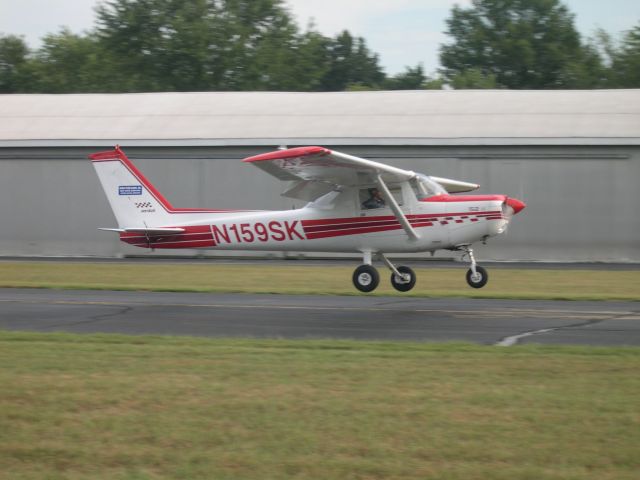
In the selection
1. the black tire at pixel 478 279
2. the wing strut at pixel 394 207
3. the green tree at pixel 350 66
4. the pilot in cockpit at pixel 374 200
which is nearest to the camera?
the wing strut at pixel 394 207

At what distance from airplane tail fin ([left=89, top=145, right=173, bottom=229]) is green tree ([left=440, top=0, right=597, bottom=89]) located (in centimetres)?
5266

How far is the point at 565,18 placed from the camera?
7769cm

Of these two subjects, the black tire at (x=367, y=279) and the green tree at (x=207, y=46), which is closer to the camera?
the black tire at (x=367, y=279)

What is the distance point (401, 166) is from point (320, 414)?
78.2 ft

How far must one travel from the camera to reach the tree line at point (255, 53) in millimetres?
66688

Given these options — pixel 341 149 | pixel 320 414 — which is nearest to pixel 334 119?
pixel 341 149

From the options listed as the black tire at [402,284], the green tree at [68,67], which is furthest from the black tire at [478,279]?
the green tree at [68,67]

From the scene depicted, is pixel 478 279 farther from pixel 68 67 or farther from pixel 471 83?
pixel 68 67

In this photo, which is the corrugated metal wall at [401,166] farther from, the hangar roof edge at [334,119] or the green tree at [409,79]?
the green tree at [409,79]

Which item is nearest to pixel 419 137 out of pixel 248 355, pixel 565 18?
pixel 248 355

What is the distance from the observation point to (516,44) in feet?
244

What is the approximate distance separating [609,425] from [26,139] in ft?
100

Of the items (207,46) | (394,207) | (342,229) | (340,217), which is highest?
(207,46)

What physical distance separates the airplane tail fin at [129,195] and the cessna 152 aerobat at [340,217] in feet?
0.07
